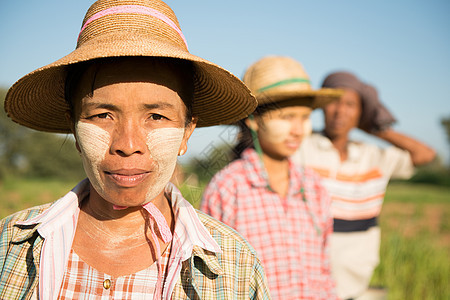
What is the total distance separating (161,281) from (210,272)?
182 millimetres

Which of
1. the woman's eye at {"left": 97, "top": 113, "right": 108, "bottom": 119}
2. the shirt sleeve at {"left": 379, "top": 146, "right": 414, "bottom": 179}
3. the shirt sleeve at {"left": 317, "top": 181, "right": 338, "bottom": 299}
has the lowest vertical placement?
the shirt sleeve at {"left": 317, "top": 181, "right": 338, "bottom": 299}

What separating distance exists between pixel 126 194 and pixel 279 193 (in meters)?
1.53

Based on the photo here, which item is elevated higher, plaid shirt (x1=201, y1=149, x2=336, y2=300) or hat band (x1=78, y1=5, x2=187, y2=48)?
hat band (x1=78, y1=5, x2=187, y2=48)

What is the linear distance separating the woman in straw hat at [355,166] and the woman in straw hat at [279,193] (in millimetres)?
782

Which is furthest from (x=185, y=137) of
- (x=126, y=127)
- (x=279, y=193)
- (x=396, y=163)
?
(x=396, y=163)

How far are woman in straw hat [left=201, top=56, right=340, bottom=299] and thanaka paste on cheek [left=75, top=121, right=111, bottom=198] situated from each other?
1210 millimetres

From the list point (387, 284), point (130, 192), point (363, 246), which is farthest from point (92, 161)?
point (387, 284)

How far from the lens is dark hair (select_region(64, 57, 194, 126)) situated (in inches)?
56.5

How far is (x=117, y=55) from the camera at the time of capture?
1255 millimetres

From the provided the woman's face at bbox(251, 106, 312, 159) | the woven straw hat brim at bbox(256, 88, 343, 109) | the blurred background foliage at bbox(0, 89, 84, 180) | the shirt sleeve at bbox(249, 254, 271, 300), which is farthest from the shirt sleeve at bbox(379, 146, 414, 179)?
the blurred background foliage at bbox(0, 89, 84, 180)

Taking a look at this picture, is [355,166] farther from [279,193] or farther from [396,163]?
[279,193]

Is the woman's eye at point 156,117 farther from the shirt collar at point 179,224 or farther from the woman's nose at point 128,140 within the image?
the shirt collar at point 179,224

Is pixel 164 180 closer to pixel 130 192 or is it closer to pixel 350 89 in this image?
pixel 130 192

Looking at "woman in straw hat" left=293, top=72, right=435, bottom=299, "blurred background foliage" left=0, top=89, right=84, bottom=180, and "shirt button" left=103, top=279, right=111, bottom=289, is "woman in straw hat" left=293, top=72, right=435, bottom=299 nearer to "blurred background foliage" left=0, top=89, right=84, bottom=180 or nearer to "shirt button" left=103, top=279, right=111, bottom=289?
"shirt button" left=103, top=279, right=111, bottom=289
